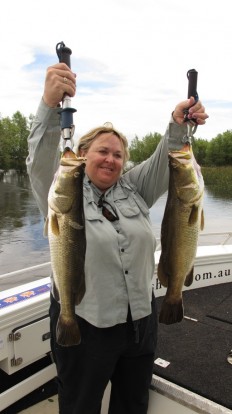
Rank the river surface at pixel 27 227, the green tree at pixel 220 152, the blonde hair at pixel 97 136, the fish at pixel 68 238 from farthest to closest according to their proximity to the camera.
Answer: the green tree at pixel 220 152
the river surface at pixel 27 227
the blonde hair at pixel 97 136
the fish at pixel 68 238

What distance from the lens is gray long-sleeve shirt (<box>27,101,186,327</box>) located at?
2.17 metres

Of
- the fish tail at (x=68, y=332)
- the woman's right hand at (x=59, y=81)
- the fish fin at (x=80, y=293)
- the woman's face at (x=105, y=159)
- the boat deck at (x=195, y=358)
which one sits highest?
the woman's right hand at (x=59, y=81)

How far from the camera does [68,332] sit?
6.89 feet

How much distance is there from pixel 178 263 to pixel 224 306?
2.61 metres

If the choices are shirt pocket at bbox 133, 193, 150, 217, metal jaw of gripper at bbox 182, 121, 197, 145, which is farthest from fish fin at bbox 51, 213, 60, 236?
metal jaw of gripper at bbox 182, 121, 197, 145

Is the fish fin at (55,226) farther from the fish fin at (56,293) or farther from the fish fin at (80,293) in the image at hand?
the fish fin at (56,293)

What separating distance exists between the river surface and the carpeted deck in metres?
8.70

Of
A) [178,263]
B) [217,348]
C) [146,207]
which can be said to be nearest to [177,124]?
[146,207]

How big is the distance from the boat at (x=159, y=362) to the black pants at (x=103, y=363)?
0.46 m

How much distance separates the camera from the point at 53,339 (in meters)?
2.40

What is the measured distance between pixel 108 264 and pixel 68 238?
1.10ft

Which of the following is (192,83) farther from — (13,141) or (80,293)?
(13,141)

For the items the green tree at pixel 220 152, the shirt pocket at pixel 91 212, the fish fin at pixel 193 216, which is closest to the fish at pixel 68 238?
the shirt pocket at pixel 91 212

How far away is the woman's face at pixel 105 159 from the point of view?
7.77 feet
